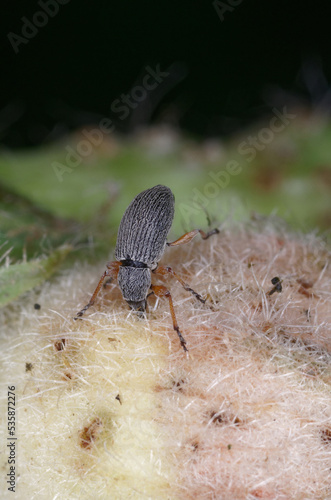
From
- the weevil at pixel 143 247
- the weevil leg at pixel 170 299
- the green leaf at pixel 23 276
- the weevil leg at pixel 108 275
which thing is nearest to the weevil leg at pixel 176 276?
the weevil at pixel 143 247

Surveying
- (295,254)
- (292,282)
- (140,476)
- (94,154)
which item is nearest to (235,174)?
(94,154)

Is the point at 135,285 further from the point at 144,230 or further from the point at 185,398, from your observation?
the point at 185,398

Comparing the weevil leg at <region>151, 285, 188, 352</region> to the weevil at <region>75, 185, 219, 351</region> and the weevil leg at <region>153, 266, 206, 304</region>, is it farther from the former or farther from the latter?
the weevil leg at <region>153, 266, 206, 304</region>

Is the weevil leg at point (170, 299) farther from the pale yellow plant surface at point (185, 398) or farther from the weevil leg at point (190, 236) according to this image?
the weevil leg at point (190, 236)

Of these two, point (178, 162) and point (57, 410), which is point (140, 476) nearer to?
point (57, 410)

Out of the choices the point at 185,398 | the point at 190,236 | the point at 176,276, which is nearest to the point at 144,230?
the point at 190,236

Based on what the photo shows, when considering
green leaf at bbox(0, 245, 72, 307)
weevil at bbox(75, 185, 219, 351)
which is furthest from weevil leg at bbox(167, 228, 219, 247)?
green leaf at bbox(0, 245, 72, 307)

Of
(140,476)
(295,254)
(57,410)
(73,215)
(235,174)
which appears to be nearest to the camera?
(140,476)
